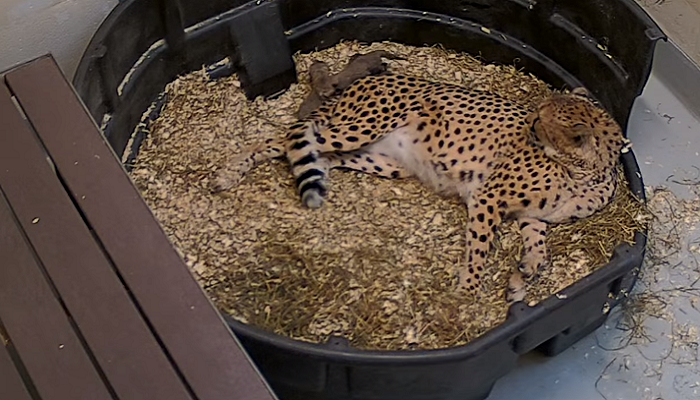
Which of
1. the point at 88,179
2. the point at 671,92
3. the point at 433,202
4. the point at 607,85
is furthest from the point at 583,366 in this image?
the point at 88,179

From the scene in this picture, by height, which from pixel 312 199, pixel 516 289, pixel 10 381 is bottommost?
pixel 516 289

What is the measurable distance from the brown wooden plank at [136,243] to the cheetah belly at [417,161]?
694 mm

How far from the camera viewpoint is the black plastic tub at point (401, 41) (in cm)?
173

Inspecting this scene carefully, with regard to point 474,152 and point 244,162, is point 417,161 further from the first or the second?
point 244,162

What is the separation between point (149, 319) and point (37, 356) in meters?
0.16

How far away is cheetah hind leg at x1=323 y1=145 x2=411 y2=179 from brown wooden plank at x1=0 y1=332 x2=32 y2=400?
0.93 m

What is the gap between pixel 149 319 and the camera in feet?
4.73

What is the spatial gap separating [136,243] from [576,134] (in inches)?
35.5

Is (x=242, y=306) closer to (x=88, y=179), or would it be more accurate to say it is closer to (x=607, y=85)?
(x=88, y=179)

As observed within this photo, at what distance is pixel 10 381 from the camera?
4.61ft

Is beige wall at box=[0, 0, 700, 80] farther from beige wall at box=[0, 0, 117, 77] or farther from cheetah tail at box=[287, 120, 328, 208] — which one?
cheetah tail at box=[287, 120, 328, 208]

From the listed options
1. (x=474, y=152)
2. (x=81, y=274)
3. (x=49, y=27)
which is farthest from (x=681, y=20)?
(x=81, y=274)

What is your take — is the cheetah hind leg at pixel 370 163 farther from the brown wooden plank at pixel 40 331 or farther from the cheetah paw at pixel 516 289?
the brown wooden plank at pixel 40 331

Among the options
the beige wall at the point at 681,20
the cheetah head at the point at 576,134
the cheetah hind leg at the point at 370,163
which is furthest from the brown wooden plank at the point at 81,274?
the beige wall at the point at 681,20
